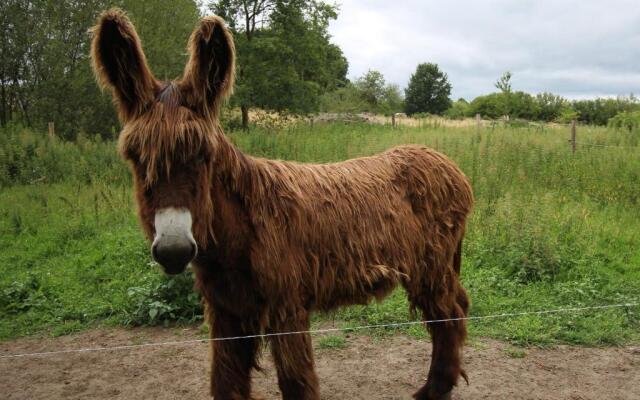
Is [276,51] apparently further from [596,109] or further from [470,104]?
[470,104]

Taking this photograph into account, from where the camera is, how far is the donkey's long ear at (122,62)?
2.36 meters

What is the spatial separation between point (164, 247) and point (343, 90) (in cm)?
4198

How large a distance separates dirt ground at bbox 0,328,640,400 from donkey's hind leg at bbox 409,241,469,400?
43 centimetres

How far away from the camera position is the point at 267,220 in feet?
8.87

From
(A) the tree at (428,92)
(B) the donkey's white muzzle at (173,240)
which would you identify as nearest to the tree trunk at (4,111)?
(B) the donkey's white muzzle at (173,240)

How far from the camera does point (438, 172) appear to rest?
382 cm

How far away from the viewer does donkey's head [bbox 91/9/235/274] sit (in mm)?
2181

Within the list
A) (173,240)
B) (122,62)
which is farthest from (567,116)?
(173,240)

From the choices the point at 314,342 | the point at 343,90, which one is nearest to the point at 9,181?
the point at 314,342

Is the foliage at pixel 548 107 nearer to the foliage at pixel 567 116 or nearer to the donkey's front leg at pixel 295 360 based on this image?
the foliage at pixel 567 116

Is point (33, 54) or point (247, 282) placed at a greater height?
point (33, 54)

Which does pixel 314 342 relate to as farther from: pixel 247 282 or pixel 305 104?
pixel 305 104

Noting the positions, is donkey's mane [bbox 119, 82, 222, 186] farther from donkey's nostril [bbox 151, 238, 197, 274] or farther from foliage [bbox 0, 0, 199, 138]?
foliage [bbox 0, 0, 199, 138]

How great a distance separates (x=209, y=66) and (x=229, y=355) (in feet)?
5.40
